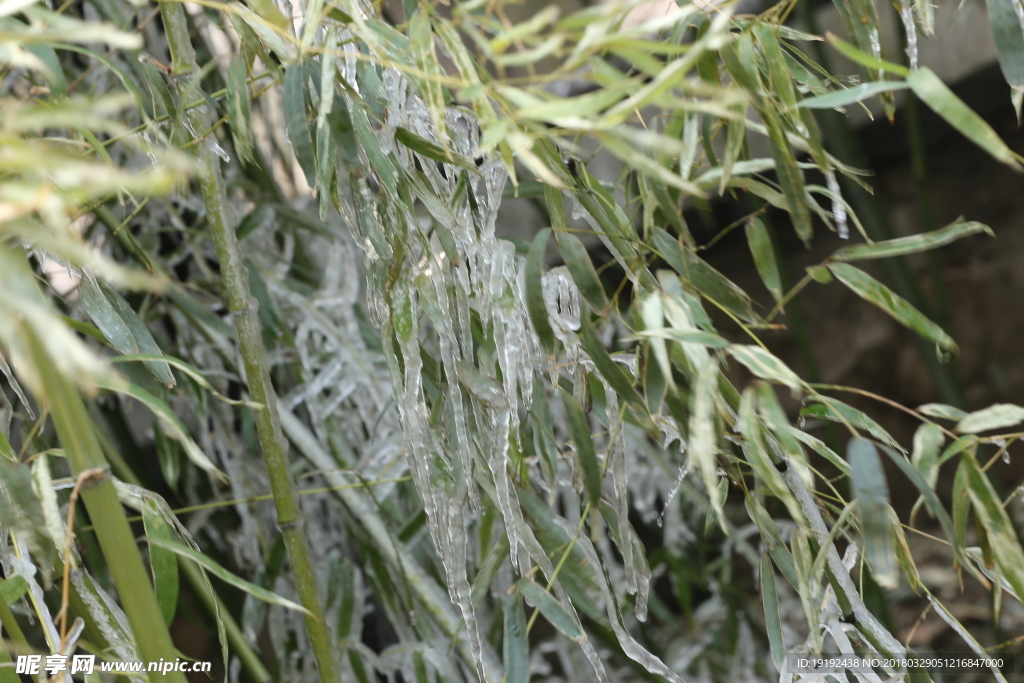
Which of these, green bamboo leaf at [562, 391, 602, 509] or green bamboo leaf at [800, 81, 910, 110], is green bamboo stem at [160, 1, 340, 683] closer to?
green bamboo leaf at [562, 391, 602, 509]

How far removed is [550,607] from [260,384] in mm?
241

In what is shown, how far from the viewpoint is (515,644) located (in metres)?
0.40

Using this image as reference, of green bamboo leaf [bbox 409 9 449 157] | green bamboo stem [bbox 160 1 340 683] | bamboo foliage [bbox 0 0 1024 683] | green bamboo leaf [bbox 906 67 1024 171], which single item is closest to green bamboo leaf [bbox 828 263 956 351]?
bamboo foliage [bbox 0 0 1024 683]

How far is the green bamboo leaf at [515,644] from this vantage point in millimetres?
392

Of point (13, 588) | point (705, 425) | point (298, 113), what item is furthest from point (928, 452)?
point (13, 588)

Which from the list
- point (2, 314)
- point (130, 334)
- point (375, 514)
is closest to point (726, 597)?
point (375, 514)

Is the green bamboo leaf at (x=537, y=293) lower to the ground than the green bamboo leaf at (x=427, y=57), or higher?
lower

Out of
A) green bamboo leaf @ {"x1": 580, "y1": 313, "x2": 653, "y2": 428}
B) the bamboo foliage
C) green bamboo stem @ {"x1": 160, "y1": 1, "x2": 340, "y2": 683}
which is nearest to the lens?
the bamboo foliage

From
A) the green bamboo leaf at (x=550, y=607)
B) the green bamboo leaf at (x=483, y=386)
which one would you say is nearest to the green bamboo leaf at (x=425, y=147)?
the green bamboo leaf at (x=483, y=386)

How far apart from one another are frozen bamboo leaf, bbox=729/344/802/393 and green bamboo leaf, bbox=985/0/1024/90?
0.21 metres

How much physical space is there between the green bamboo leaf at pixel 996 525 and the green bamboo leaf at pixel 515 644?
23cm

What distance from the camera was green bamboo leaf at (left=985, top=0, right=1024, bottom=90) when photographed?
0.39m

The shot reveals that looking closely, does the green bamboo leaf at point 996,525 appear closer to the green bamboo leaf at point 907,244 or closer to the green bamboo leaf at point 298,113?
the green bamboo leaf at point 907,244

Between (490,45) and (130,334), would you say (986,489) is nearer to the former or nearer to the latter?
(490,45)
